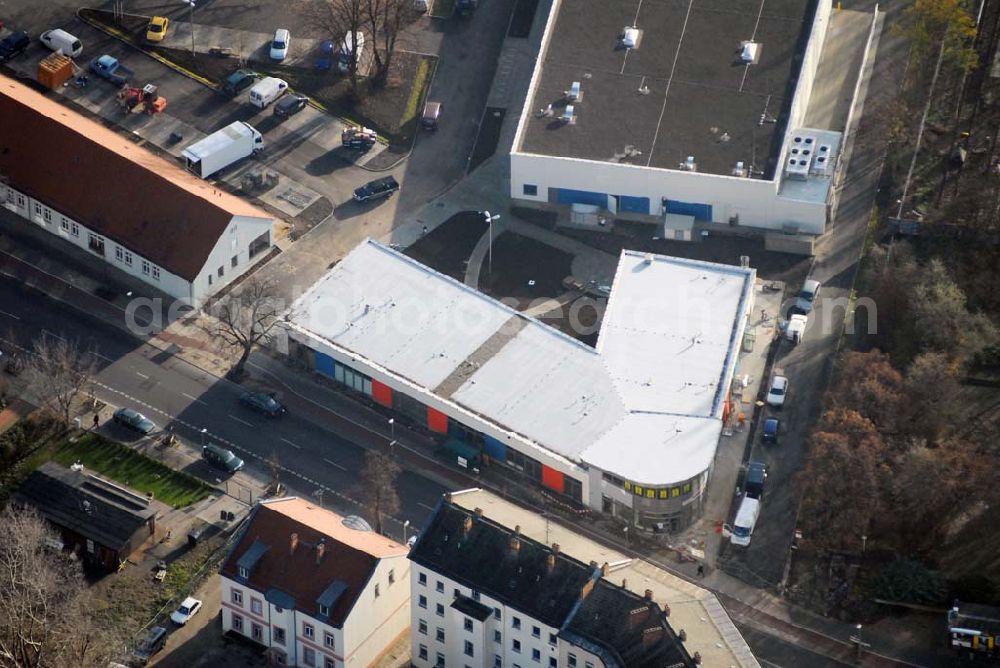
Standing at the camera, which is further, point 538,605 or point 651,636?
point 538,605

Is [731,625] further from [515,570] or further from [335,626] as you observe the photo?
[335,626]

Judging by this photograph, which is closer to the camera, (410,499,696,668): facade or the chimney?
the chimney

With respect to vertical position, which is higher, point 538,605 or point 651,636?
point 651,636

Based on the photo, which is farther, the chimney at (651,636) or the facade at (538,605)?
the facade at (538,605)
